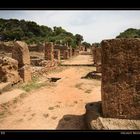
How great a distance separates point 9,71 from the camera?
10906 mm

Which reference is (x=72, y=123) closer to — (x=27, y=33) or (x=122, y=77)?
(x=122, y=77)

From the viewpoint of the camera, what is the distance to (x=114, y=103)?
550cm

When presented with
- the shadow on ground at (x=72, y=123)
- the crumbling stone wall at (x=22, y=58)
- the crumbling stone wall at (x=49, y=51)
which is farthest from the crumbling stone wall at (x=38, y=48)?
the shadow on ground at (x=72, y=123)

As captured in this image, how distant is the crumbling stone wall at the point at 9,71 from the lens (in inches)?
418

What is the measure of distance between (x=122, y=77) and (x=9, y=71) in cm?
684

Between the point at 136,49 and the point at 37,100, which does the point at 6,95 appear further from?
the point at 136,49

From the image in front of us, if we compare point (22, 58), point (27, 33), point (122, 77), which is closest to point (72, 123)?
point (122, 77)

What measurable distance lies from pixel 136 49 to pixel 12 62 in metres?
7.42

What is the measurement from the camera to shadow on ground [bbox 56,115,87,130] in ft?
20.8

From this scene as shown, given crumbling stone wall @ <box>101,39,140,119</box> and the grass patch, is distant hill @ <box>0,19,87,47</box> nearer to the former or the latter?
the grass patch

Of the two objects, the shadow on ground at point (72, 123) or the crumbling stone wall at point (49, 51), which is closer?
the shadow on ground at point (72, 123)

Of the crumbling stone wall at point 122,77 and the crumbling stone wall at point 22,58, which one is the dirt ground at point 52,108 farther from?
the crumbling stone wall at point 22,58

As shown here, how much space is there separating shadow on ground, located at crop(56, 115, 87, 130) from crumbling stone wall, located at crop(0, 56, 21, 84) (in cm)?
445

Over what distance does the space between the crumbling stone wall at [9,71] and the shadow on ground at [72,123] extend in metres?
4.45
